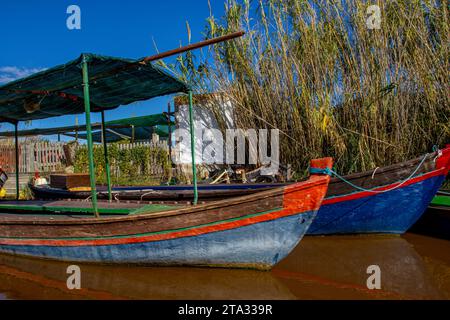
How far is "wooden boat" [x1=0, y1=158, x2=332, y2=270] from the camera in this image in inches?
140

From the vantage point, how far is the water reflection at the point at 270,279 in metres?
3.37

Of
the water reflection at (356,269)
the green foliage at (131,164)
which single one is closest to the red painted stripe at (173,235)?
the water reflection at (356,269)

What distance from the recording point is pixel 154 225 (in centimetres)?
378

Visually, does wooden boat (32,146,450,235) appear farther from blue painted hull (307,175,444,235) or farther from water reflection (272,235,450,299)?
water reflection (272,235,450,299)

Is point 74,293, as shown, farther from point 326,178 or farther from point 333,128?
point 333,128

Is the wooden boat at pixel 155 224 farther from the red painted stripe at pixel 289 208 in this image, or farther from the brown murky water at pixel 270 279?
the brown murky water at pixel 270 279

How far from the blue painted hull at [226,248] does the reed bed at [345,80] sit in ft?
10.5

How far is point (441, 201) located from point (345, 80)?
276 cm

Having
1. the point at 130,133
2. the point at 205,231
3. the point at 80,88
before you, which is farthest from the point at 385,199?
the point at 130,133

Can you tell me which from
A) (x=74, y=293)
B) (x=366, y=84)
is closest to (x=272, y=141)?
(x=366, y=84)

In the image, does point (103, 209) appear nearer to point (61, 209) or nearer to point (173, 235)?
point (61, 209)

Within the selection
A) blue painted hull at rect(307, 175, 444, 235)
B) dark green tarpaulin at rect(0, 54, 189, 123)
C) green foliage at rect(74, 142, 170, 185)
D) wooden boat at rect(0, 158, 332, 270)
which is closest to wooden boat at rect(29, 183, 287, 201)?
blue painted hull at rect(307, 175, 444, 235)

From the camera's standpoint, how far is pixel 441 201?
5.20 m

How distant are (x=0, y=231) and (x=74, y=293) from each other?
1929mm
